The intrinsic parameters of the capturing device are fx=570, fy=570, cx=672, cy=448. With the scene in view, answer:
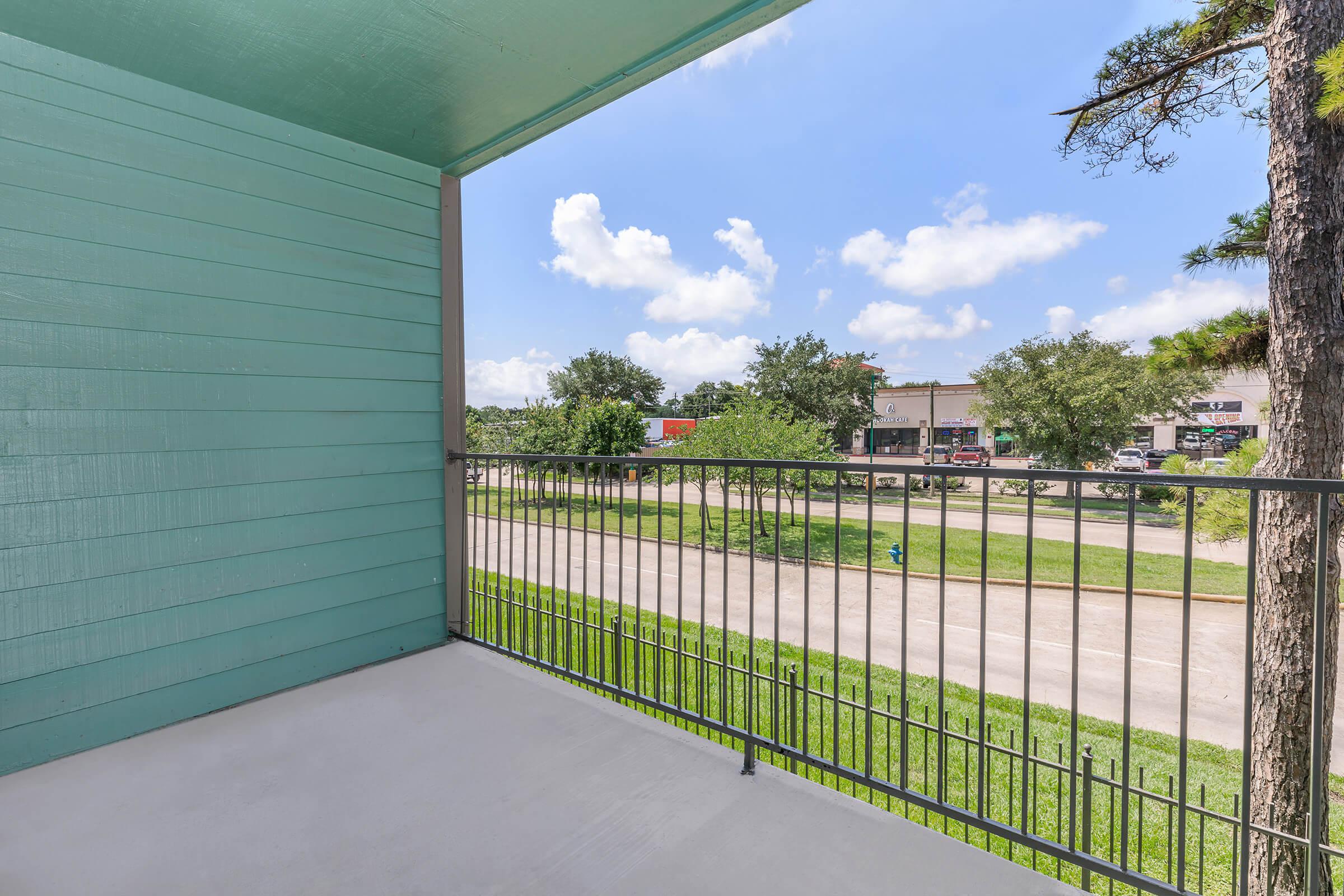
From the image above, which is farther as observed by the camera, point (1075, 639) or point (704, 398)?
point (704, 398)

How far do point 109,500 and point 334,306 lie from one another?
986mm

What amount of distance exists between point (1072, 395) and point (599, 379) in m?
22.3

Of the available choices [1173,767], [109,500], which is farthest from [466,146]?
[1173,767]

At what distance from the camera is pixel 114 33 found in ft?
5.39

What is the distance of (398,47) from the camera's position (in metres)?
1.72

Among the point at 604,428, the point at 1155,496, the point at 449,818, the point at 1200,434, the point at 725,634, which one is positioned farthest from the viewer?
the point at 1200,434

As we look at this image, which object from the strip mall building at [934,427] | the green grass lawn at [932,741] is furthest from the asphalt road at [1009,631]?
the strip mall building at [934,427]

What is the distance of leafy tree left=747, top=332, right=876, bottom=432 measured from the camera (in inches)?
958

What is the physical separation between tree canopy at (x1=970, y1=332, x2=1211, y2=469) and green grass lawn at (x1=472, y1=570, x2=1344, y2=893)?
11.7 m

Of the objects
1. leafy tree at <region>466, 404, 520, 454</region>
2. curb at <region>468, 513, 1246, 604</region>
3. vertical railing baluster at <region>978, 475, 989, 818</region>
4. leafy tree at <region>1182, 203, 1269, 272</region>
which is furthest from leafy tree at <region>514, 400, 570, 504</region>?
vertical railing baluster at <region>978, 475, 989, 818</region>

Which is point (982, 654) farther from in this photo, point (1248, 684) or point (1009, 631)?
point (1009, 631)

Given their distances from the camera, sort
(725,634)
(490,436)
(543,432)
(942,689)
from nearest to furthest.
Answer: (942,689)
(725,634)
(543,432)
(490,436)

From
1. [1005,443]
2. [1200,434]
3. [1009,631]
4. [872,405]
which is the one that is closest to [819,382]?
[872,405]

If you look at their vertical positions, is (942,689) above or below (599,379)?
below
